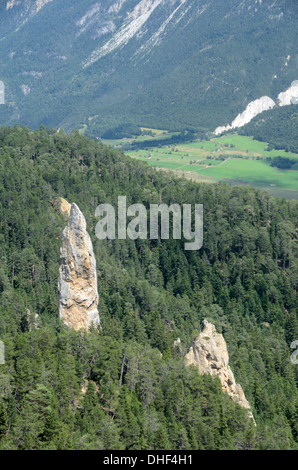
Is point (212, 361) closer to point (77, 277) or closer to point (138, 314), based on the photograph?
point (77, 277)

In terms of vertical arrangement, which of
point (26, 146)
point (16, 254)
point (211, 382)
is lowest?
point (211, 382)

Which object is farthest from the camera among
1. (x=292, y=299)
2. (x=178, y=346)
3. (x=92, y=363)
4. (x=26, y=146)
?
(x=26, y=146)

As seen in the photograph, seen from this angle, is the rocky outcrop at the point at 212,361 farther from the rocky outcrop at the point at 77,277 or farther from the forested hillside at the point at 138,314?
the rocky outcrop at the point at 77,277

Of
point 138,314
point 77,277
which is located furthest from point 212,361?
point 138,314

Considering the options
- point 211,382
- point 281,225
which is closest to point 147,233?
point 281,225

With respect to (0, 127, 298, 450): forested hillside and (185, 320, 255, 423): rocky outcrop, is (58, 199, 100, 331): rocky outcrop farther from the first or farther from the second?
(185, 320, 255, 423): rocky outcrop

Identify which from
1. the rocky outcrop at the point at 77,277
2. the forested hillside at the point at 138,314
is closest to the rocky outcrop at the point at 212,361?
the forested hillside at the point at 138,314

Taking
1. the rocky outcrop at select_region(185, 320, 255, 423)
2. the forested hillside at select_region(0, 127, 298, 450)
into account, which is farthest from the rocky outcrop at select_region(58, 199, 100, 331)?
the rocky outcrop at select_region(185, 320, 255, 423)
